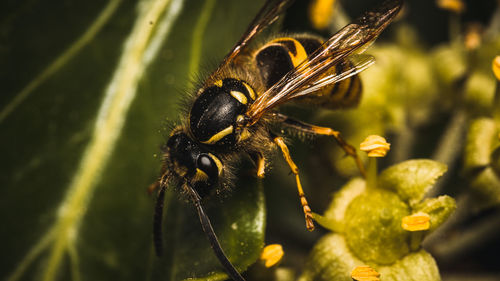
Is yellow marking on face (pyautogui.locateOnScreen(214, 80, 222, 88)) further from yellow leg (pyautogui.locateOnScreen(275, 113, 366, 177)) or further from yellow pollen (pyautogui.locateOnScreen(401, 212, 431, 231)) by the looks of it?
yellow pollen (pyautogui.locateOnScreen(401, 212, 431, 231))

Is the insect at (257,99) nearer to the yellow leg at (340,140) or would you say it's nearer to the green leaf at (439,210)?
the yellow leg at (340,140)

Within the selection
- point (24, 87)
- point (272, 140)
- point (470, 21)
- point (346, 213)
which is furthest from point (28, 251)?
point (470, 21)

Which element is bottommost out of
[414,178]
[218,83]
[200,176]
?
[414,178]

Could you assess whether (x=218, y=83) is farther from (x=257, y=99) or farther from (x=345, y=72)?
(x=345, y=72)

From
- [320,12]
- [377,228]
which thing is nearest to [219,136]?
[377,228]

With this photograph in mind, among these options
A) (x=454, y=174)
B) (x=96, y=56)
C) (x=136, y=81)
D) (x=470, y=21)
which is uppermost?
(x=96, y=56)

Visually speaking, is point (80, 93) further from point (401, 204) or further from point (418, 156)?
point (418, 156)

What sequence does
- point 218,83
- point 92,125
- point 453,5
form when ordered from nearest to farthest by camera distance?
point 218,83 < point 92,125 < point 453,5
